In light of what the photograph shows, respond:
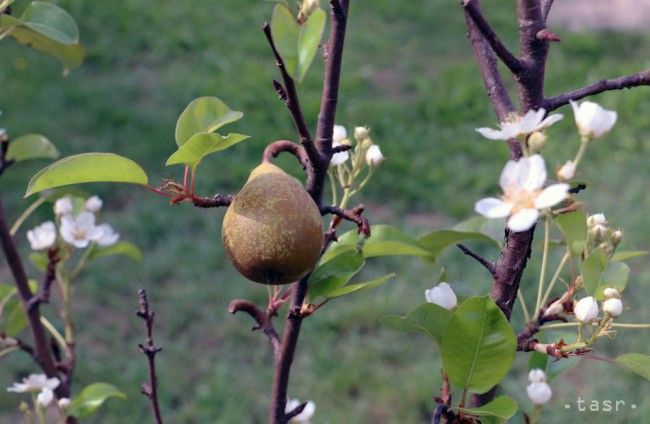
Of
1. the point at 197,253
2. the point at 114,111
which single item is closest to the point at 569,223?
the point at 197,253

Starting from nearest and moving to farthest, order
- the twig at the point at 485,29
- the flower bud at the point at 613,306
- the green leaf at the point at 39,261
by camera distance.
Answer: the twig at the point at 485,29
the flower bud at the point at 613,306
the green leaf at the point at 39,261

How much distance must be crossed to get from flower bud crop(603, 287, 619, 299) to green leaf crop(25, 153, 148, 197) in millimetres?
466

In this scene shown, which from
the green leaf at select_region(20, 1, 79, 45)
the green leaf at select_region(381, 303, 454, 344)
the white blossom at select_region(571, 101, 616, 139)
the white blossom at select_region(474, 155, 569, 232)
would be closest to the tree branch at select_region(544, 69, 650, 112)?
the white blossom at select_region(571, 101, 616, 139)

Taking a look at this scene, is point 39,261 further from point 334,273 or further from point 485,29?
point 485,29

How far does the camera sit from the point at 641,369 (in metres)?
0.82

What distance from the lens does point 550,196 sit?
2.09ft

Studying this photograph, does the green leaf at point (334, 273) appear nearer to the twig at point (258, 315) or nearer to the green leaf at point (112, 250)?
the twig at point (258, 315)

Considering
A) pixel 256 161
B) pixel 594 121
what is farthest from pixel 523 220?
pixel 256 161

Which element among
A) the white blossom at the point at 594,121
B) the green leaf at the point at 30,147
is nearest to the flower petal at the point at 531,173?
the white blossom at the point at 594,121

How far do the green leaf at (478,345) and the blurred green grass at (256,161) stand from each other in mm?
265

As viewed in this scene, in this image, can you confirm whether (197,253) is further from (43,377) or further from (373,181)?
(43,377)

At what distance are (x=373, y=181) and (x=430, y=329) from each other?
270 centimetres

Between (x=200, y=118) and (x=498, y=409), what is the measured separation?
0.41 m

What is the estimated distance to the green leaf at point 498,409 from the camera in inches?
29.7
